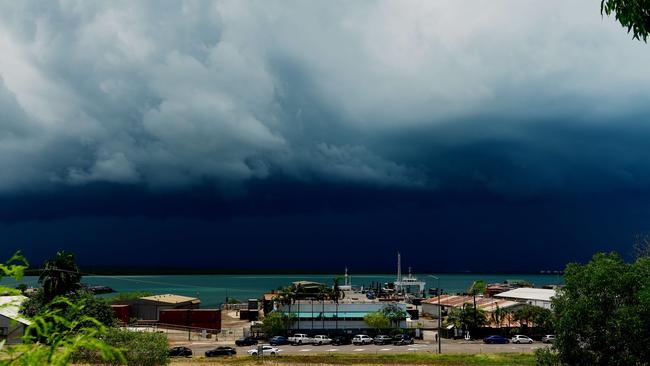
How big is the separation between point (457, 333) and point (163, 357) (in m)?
60.0

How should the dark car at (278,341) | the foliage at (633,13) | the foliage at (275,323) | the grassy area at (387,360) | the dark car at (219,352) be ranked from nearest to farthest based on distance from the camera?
the foliage at (633,13)
the grassy area at (387,360)
the dark car at (219,352)
the dark car at (278,341)
the foliage at (275,323)

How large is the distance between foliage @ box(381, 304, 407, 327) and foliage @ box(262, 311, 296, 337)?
56.3 ft

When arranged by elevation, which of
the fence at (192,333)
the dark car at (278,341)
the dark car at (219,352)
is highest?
the dark car at (219,352)

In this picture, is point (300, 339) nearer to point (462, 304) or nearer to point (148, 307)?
point (148, 307)

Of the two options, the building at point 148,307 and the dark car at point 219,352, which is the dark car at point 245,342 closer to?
the dark car at point 219,352

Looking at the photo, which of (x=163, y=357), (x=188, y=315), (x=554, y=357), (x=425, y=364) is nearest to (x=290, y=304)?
(x=188, y=315)

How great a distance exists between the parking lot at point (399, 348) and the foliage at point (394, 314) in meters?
9.44

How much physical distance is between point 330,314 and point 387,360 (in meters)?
34.0

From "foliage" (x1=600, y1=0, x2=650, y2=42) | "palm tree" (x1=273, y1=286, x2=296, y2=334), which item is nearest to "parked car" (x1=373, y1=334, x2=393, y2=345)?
"palm tree" (x1=273, y1=286, x2=296, y2=334)

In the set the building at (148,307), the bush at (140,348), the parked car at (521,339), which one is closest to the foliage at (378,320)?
the parked car at (521,339)

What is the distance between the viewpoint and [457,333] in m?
102

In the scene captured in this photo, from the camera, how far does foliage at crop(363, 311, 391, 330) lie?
99.7 m

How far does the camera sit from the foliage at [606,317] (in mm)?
42719

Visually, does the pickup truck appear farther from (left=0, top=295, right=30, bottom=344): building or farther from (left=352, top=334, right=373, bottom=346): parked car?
(left=0, top=295, right=30, bottom=344): building
